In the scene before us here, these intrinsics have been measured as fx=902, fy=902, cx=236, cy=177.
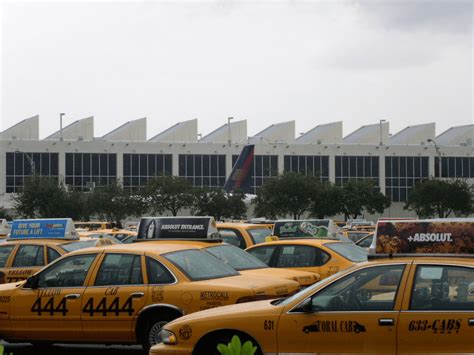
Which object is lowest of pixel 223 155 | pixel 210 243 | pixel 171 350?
pixel 171 350

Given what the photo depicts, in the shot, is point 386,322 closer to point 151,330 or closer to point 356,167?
point 151,330

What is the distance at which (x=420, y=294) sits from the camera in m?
7.75

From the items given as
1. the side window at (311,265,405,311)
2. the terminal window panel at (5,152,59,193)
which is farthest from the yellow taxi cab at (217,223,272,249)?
the terminal window panel at (5,152,59,193)

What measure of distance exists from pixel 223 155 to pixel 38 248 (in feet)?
236

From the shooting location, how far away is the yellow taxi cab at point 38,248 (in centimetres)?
1462

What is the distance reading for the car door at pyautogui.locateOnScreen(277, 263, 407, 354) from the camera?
7.73 m

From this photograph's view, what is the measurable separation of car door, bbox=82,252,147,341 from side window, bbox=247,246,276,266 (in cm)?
512

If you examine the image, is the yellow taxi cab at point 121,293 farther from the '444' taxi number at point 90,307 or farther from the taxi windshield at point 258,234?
the taxi windshield at point 258,234

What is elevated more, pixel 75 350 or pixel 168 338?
pixel 168 338

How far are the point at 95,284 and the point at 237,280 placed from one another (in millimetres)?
1691

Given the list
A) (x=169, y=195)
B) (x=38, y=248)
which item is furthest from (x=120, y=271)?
(x=169, y=195)

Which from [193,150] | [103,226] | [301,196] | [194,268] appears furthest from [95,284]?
[193,150]

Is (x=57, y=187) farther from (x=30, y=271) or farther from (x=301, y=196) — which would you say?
(x=30, y=271)

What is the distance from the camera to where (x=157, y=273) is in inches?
412
